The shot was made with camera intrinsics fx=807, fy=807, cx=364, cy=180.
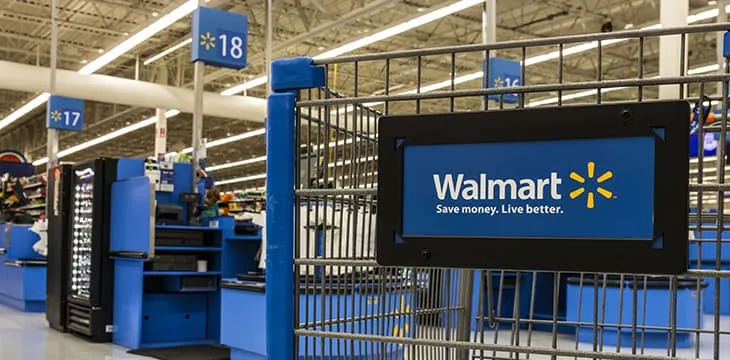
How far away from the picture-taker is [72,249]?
24.2 ft

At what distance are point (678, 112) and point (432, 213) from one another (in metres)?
0.44

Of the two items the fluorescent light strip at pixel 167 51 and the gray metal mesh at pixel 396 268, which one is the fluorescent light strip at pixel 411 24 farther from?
the gray metal mesh at pixel 396 268

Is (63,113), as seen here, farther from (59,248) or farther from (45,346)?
(45,346)

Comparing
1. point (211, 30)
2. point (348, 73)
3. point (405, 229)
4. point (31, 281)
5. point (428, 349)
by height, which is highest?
point (348, 73)

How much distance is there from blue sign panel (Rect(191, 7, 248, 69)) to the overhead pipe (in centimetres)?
A: 729

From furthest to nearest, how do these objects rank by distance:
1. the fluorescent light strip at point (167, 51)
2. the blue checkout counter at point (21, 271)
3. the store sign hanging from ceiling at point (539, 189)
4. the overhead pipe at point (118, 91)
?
the fluorescent light strip at point (167, 51) < the overhead pipe at point (118, 91) < the blue checkout counter at point (21, 271) < the store sign hanging from ceiling at point (539, 189)

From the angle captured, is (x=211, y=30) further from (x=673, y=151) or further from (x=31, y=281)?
(x=673, y=151)

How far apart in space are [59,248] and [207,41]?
2381 millimetres

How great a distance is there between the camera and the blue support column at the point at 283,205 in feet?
5.30

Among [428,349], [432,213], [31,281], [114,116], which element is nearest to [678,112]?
[432,213]

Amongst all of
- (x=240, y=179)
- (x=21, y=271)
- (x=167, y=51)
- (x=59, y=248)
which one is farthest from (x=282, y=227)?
(x=240, y=179)

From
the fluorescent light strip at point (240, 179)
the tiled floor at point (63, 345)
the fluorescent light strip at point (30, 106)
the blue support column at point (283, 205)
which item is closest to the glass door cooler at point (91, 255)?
the tiled floor at point (63, 345)

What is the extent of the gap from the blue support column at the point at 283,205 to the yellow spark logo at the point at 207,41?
6.23 meters

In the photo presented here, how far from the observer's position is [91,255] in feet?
22.4
